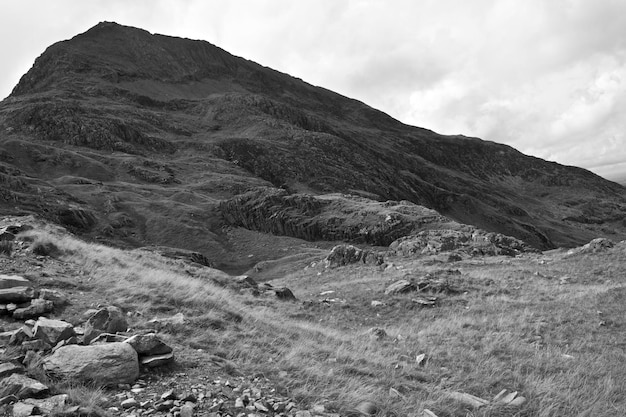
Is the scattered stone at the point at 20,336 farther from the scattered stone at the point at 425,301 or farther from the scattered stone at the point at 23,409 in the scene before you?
the scattered stone at the point at 425,301

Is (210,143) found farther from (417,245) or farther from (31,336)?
(31,336)

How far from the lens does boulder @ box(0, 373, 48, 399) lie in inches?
206

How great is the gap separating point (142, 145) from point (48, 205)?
203ft

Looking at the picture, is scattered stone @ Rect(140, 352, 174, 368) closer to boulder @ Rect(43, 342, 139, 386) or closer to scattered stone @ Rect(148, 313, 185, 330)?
boulder @ Rect(43, 342, 139, 386)

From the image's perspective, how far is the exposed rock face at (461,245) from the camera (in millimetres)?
34156

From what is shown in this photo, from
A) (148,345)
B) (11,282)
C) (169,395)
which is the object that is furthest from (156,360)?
(11,282)

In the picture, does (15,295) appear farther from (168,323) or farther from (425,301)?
(425,301)

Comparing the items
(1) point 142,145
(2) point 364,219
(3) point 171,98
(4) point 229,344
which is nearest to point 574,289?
(4) point 229,344

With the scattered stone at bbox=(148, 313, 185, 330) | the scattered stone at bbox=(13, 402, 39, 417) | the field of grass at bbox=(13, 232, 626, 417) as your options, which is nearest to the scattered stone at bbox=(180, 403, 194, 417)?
the field of grass at bbox=(13, 232, 626, 417)

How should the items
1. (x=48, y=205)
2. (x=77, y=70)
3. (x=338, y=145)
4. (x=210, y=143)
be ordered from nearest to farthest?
(x=48, y=205) → (x=210, y=143) → (x=338, y=145) → (x=77, y=70)

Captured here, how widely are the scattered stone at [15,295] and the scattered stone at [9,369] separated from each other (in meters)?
3.17

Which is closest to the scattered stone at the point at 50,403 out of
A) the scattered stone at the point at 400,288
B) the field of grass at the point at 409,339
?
the field of grass at the point at 409,339

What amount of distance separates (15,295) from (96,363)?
383cm

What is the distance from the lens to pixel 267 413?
19.3 feet
